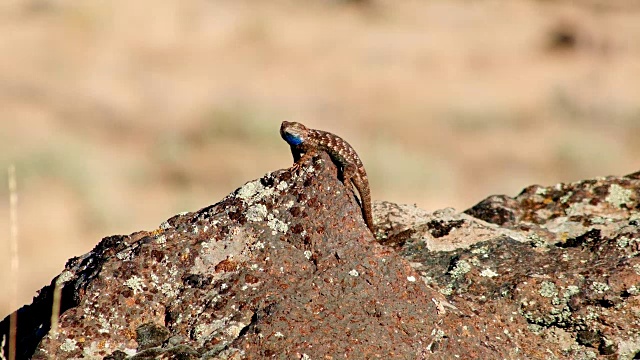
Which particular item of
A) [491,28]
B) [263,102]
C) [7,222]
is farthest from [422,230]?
[491,28]

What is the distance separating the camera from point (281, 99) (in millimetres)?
24750

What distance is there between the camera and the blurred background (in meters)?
18.0

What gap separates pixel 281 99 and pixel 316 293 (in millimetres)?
20923

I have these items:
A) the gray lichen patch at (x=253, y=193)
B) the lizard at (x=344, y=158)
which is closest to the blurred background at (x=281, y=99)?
the lizard at (x=344, y=158)

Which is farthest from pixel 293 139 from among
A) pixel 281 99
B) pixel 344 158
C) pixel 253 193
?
pixel 281 99

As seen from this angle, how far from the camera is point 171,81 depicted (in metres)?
25.0

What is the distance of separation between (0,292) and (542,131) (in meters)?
15.3

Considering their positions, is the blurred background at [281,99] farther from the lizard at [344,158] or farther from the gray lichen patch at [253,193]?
the gray lichen patch at [253,193]

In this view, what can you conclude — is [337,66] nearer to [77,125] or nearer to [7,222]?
[77,125]

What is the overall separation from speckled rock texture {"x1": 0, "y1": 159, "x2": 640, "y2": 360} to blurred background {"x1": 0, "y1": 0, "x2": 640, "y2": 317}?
26.9 ft

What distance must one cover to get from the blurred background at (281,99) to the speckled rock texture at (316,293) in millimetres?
8188

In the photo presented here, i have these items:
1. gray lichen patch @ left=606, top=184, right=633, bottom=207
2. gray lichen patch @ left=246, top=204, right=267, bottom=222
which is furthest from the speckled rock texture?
gray lichen patch @ left=606, top=184, right=633, bottom=207

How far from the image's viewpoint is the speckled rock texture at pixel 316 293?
3.87m

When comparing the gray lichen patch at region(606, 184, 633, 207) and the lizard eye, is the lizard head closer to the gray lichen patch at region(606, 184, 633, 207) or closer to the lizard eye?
the lizard eye
